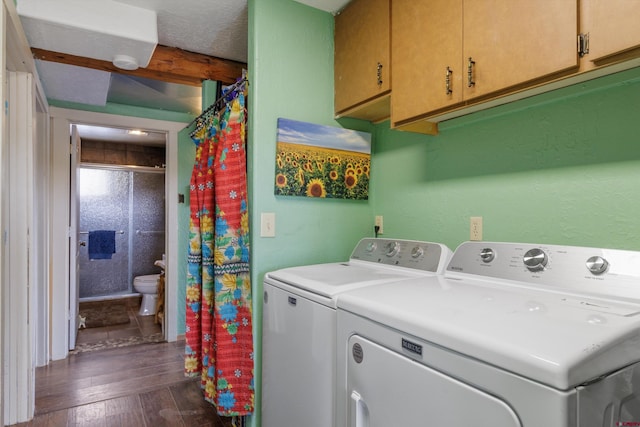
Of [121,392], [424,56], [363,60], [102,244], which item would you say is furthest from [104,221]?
[424,56]

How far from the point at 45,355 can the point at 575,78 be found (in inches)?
147

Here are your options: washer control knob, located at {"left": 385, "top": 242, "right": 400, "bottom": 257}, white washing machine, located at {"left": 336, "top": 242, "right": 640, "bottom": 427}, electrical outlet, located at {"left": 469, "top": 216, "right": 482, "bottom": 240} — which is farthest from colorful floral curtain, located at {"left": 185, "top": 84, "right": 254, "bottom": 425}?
electrical outlet, located at {"left": 469, "top": 216, "right": 482, "bottom": 240}

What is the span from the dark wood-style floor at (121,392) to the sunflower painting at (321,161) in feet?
4.68

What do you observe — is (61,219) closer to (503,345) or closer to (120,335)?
(120,335)

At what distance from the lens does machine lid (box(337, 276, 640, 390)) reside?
65 cm

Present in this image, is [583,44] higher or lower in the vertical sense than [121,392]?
higher

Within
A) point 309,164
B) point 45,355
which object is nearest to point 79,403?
point 45,355

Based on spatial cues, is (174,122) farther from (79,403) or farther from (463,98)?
(463,98)

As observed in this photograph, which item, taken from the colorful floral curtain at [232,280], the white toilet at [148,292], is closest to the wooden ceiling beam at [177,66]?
the colorful floral curtain at [232,280]

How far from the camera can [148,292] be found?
4.32m

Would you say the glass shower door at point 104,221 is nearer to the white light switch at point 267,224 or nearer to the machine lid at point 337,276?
the white light switch at point 267,224

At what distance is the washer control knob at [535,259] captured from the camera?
46.0 inches

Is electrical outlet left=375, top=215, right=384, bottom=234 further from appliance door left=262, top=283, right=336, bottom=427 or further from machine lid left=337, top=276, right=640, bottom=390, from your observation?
machine lid left=337, top=276, right=640, bottom=390

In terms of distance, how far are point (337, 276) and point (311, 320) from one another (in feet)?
0.78
